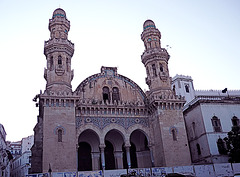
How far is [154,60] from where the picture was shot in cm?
2773

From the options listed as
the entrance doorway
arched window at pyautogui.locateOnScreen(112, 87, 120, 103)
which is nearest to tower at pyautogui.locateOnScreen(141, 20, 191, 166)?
arched window at pyautogui.locateOnScreen(112, 87, 120, 103)

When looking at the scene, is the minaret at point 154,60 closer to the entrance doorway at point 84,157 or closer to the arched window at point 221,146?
the arched window at point 221,146

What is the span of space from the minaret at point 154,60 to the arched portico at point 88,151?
25.8ft

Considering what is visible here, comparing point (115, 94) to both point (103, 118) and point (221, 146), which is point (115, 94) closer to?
point (103, 118)

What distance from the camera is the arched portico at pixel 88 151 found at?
24.3 metres

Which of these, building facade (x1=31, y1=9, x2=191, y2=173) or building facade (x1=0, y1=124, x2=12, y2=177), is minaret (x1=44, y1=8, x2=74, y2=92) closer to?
building facade (x1=31, y1=9, x2=191, y2=173)

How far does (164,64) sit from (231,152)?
10.9 meters

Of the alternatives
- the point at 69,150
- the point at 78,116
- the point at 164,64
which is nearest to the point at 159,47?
the point at 164,64

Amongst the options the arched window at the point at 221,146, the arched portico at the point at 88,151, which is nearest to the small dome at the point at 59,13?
the arched portico at the point at 88,151

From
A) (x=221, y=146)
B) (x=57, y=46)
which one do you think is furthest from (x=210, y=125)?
(x=57, y=46)

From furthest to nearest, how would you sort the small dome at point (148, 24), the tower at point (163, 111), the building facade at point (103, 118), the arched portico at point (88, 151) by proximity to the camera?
the small dome at point (148, 24)
the arched portico at point (88, 151)
the tower at point (163, 111)
the building facade at point (103, 118)

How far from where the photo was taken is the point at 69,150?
21078 millimetres

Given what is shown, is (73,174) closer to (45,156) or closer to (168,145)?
(45,156)

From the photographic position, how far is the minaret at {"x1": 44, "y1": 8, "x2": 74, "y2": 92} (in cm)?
2380
